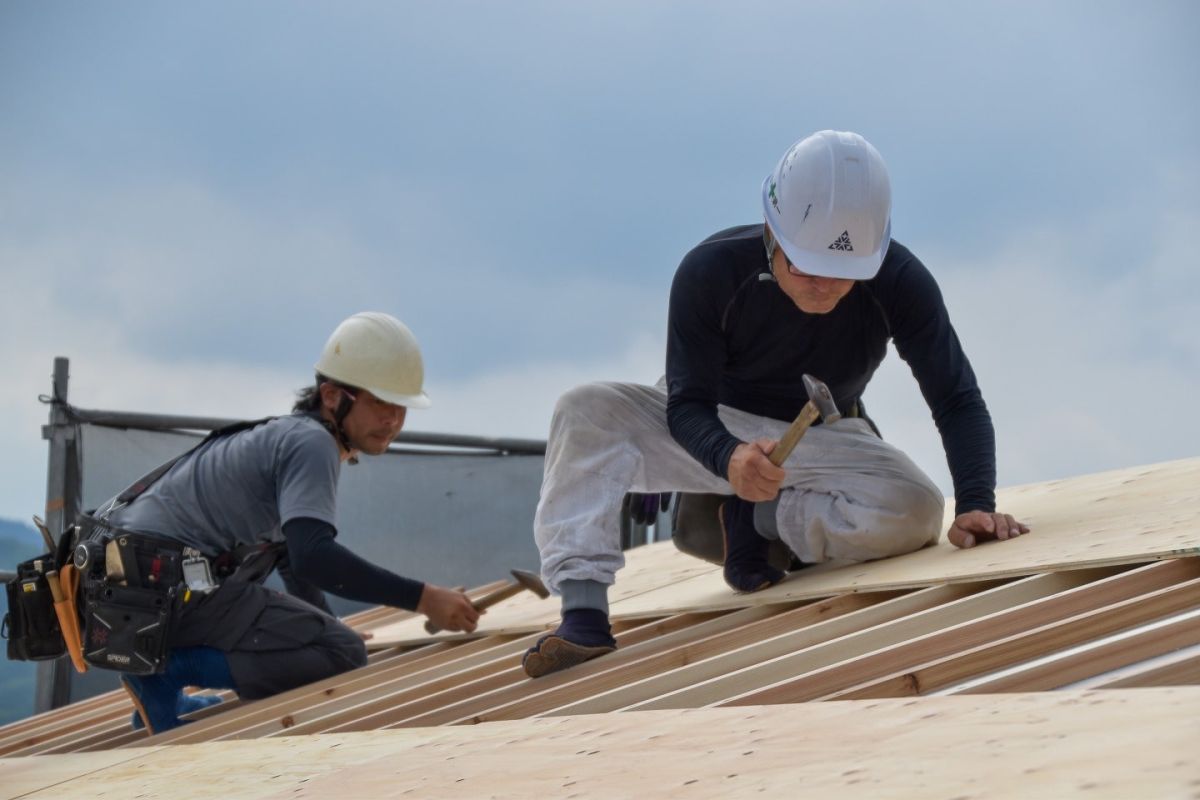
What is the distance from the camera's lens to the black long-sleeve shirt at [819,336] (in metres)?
3.27

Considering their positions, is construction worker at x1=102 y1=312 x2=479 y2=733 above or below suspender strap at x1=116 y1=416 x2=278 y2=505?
below

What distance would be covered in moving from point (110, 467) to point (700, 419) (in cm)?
442

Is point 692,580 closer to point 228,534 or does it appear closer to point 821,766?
point 228,534

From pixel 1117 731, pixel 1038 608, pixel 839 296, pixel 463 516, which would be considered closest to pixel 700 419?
pixel 839 296

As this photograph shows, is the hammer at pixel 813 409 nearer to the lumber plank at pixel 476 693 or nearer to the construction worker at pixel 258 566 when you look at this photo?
the lumber plank at pixel 476 693

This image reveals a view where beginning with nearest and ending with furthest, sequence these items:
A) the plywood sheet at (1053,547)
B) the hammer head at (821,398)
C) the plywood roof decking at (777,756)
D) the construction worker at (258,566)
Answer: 1. the plywood roof decking at (777,756)
2. the plywood sheet at (1053,547)
3. the hammer head at (821,398)
4. the construction worker at (258,566)

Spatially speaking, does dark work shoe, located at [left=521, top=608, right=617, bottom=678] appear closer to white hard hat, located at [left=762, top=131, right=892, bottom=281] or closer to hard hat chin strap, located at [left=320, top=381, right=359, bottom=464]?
white hard hat, located at [left=762, top=131, right=892, bottom=281]

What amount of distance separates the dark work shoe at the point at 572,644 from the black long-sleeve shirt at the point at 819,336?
0.49 meters

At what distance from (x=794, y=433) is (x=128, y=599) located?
2166mm

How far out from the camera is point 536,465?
8.16 meters

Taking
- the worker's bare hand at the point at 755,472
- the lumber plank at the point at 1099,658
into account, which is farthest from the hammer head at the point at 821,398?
the lumber plank at the point at 1099,658

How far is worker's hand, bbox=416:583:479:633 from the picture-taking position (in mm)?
→ 4055

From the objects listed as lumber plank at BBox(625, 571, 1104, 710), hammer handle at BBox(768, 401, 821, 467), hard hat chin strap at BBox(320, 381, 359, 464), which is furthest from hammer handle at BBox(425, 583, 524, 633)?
lumber plank at BBox(625, 571, 1104, 710)

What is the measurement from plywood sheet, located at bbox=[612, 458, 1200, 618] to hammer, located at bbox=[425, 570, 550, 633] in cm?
51
